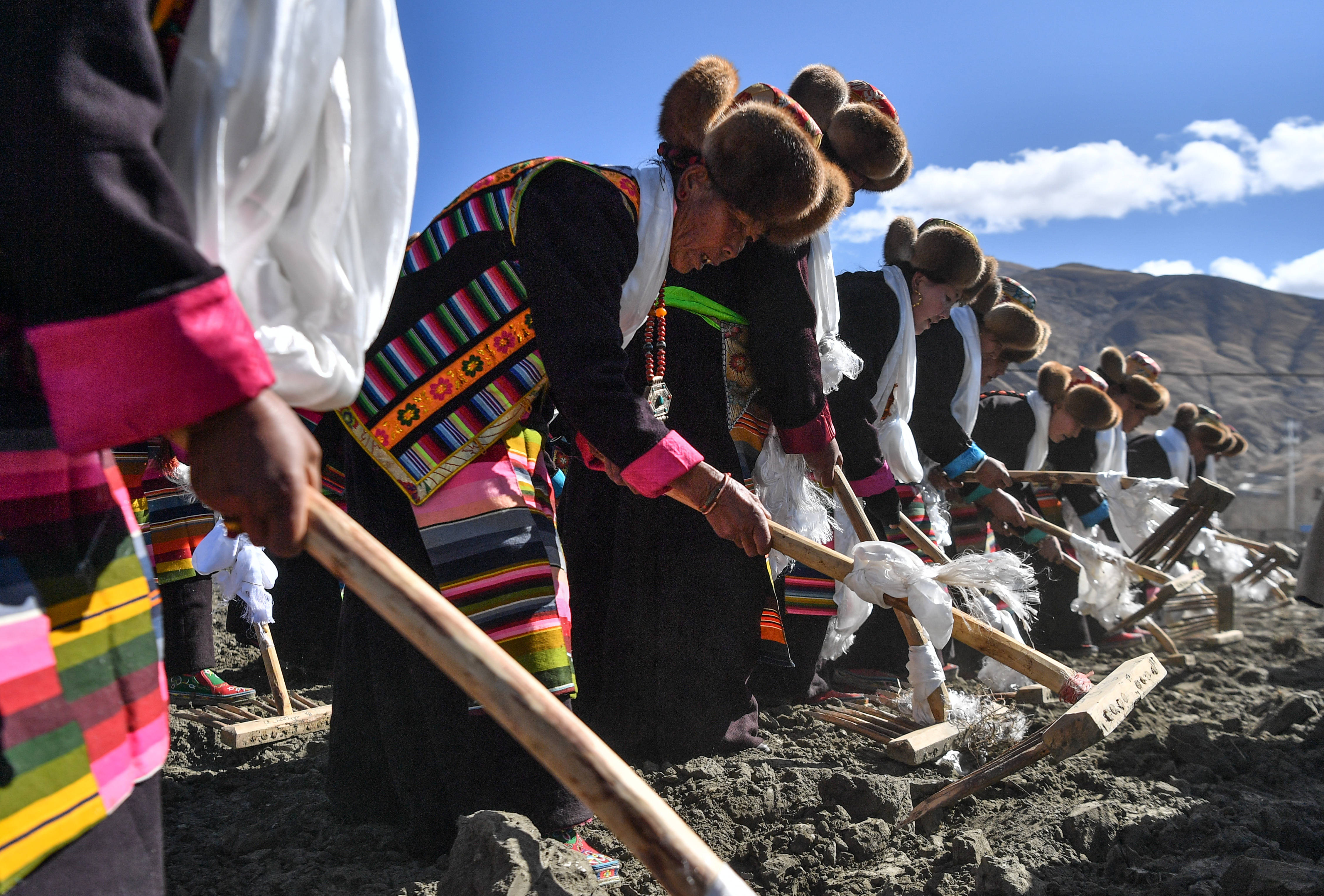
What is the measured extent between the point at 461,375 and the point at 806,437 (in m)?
1.32

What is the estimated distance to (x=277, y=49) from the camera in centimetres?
103

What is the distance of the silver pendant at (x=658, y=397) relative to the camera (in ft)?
8.30

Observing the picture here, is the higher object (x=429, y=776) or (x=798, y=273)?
(x=798, y=273)

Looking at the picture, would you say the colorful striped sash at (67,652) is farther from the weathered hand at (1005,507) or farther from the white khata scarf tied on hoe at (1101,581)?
the white khata scarf tied on hoe at (1101,581)

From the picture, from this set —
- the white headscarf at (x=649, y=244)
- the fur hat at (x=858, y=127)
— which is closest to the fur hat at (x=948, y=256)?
the fur hat at (x=858, y=127)

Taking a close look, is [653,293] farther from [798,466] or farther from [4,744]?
[4,744]

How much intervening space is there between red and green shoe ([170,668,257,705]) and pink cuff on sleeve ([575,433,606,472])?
173cm

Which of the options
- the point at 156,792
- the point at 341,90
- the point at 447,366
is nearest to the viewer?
the point at 156,792

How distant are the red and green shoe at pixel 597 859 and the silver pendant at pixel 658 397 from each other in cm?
105

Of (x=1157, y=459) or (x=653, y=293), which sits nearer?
A: (x=653, y=293)

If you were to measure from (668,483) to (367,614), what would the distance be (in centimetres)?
77

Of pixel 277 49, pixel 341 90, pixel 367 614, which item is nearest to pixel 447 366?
pixel 367 614

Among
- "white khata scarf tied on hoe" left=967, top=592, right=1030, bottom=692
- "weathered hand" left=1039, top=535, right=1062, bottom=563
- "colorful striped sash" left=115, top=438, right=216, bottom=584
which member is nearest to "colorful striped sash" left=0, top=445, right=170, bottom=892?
"colorful striped sash" left=115, top=438, right=216, bottom=584

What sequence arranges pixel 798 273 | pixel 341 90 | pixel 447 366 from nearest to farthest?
pixel 341 90 < pixel 447 366 < pixel 798 273
